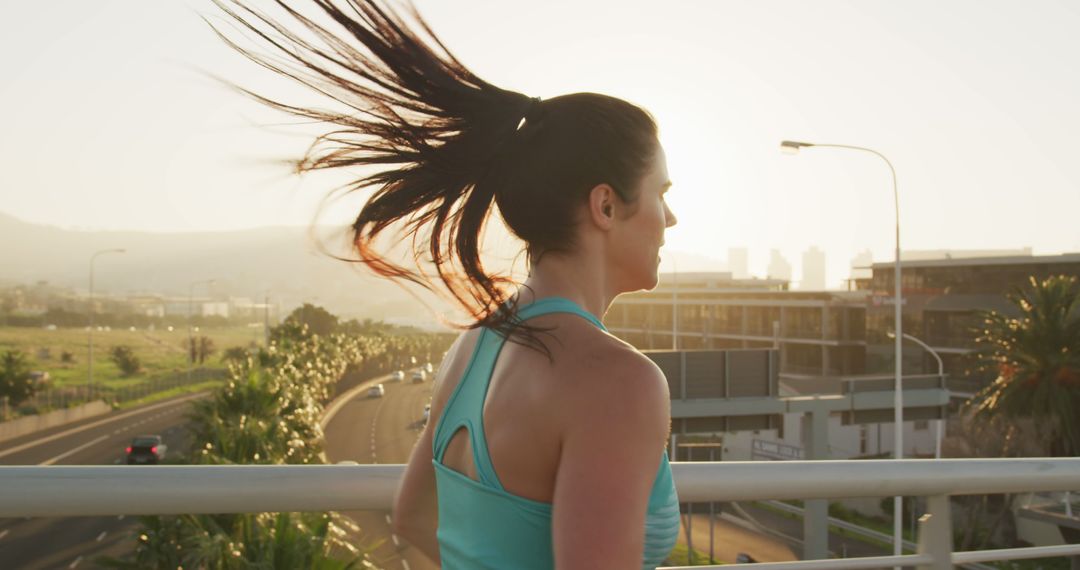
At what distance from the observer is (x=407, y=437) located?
56969 millimetres

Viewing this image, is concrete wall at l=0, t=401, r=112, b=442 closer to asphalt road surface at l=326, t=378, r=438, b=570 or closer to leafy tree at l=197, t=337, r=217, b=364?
asphalt road surface at l=326, t=378, r=438, b=570

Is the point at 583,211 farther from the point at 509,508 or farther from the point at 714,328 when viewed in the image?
the point at 714,328

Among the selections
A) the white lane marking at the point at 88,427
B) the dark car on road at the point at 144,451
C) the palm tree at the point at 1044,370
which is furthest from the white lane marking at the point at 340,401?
the palm tree at the point at 1044,370

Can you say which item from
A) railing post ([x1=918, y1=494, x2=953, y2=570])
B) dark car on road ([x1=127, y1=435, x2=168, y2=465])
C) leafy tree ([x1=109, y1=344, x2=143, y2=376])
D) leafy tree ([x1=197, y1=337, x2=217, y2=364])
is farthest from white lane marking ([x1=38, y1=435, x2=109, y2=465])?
leafy tree ([x1=197, y1=337, x2=217, y2=364])

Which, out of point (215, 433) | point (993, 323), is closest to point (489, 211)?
point (215, 433)

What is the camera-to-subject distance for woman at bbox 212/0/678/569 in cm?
114

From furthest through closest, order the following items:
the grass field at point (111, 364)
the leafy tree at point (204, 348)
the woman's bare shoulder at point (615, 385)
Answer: the leafy tree at point (204, 348) < the grass field at point (111, 364) < the woman's bare shoulder at point (615, 385)

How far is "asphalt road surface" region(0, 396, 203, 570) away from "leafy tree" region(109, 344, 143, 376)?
20772 millimetres

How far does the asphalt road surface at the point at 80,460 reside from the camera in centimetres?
3056

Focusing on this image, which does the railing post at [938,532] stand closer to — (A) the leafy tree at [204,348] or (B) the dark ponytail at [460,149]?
(B) the dark ponytail at [460,149]

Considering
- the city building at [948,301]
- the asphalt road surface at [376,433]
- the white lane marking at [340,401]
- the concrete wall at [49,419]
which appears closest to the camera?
the asphalt road surface at [376,433]

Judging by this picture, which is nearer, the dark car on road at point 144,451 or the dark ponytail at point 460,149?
the dark ponytail at point 460,149

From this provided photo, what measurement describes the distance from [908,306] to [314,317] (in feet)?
245

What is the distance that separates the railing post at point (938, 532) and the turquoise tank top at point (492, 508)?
4.72 feet
